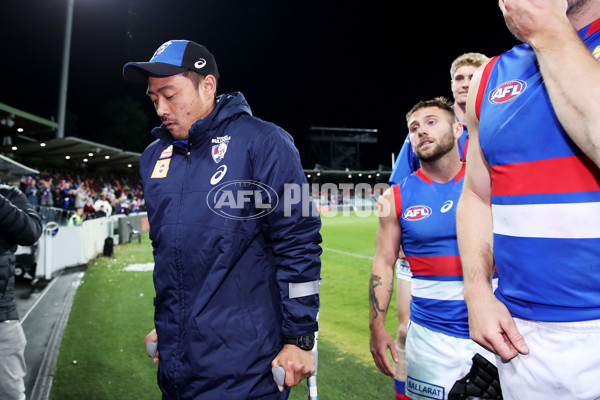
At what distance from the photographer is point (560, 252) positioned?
1197 mm

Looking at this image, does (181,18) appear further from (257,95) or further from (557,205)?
(557,205)

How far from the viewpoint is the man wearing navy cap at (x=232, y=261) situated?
1.98 meters

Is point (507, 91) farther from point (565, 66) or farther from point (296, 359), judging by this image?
point (296, 359)

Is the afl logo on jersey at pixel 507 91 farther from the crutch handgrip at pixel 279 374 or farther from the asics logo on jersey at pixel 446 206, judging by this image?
the asics logo on jersey at pixel 446 206

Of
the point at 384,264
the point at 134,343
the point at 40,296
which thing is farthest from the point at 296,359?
the point at 40,296

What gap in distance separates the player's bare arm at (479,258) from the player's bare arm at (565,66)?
414 mm

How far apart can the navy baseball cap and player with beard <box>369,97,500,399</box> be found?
1.67 metres

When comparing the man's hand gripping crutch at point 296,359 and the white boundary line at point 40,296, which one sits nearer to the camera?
the man's hand gripping crutch at point 296,359

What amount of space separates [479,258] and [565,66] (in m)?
0.67

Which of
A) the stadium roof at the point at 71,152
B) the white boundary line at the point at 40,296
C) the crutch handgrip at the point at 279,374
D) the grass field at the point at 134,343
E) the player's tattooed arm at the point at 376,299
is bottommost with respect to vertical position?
the grass field at the point at 134,343

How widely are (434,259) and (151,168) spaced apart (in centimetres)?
Result: 199

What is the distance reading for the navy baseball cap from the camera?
2.28 meters

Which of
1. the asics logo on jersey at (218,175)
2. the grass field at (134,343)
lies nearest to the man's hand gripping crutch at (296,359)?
the asics logo on jersey at (218,175)

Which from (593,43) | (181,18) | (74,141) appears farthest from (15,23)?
(593,43)
